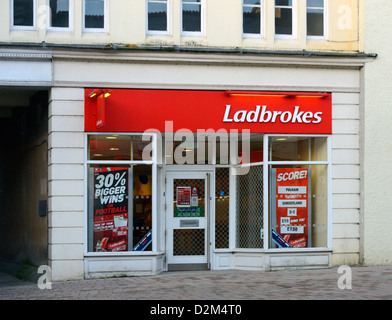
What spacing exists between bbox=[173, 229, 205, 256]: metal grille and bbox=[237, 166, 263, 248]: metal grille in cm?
84

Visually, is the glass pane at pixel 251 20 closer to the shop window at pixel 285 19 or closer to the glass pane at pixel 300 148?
the shop window at pixel 285 19

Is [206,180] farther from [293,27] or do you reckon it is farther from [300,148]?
[293,27]

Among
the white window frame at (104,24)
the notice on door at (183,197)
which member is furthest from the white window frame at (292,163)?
the white window frame at (104,24)

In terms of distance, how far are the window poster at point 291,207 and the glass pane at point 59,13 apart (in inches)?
216

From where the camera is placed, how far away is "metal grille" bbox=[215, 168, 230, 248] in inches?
659

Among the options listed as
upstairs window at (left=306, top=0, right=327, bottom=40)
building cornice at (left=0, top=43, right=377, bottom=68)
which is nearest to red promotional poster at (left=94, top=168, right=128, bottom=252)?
building cornice at (left=0, top=43, right=377, bottom=68)

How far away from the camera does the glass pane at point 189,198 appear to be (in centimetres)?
1669

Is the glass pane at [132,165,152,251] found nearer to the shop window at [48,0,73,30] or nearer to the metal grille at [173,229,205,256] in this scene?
the metal grille at [173,229,205,256]

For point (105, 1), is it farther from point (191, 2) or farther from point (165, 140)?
point (165, 140)

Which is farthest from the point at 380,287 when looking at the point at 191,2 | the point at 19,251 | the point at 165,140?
the point at 19,251

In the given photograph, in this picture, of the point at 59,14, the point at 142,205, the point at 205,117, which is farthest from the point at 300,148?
the point at 59,14

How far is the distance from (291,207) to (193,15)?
4664 mm

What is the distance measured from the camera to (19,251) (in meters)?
19.0

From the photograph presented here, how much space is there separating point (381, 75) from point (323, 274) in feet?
15.2
